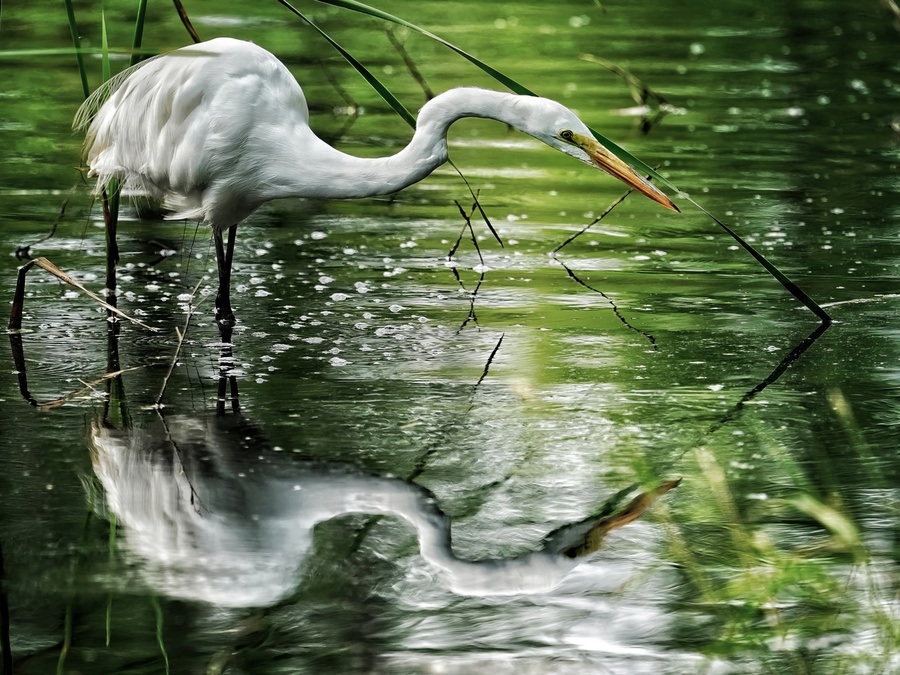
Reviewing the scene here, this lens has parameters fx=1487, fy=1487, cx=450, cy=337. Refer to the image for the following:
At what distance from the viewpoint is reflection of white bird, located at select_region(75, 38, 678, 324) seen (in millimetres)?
5531

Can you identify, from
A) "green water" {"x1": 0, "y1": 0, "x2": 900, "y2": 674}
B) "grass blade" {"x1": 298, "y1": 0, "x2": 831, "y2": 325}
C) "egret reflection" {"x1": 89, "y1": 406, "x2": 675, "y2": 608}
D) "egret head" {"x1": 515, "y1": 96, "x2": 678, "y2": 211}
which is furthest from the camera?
"egret head" {"x1": 515, "y1": 96, "x2": 678, "y2": 211}

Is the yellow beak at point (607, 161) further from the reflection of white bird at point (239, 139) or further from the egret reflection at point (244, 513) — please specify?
the egret reflection at point (244, 513)

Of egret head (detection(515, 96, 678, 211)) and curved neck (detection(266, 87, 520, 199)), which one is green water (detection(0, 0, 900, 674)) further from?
egret head (detection(515, 96, 678, 211))

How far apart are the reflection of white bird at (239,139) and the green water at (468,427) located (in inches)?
22.1

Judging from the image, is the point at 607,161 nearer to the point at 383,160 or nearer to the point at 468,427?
the point at 383,160

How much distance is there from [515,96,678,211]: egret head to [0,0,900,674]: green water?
2.63 ft

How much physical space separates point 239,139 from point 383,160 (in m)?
0.67

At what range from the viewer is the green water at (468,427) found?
3.67 m


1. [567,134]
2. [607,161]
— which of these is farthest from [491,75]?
[607,161]

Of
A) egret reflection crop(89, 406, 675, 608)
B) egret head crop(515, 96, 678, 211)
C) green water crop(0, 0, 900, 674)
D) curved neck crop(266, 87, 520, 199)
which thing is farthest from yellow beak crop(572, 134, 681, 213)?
egret reflection crop(89, 406, 675, 608)

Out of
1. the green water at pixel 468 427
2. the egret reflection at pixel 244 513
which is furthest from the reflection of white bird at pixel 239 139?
the egret reflection at pixel 244 513

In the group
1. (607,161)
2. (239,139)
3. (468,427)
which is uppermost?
(607,161)

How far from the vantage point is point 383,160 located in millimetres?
5750

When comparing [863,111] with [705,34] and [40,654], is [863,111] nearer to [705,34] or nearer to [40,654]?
[705,34]
